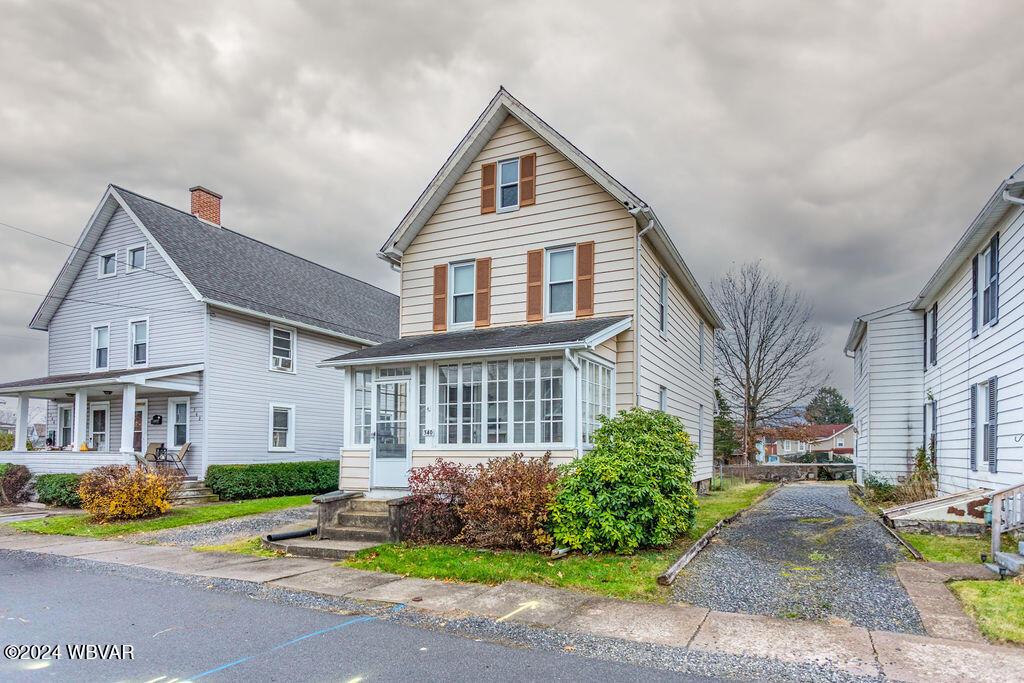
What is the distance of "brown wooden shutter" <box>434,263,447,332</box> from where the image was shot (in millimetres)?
14820

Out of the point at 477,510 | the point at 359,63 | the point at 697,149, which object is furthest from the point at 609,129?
the point at 477,510

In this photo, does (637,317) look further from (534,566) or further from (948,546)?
(948,546)

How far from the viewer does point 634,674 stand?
5.25 m

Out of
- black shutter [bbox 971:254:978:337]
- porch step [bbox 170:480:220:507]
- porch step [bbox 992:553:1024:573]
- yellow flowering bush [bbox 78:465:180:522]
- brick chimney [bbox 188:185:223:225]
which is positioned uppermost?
brick chimney [bbox 188:185:223:225]

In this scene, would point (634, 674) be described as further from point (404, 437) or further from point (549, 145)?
point (549, 145)

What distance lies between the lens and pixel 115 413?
70.7 feet

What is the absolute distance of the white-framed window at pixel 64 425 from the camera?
23.0 m

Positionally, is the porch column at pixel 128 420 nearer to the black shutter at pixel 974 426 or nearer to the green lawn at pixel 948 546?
the green lawn at pixel 948 546

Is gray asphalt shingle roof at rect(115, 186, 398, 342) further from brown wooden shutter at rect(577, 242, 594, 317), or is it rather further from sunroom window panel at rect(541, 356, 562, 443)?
sunroom window panel at rect(541, 356, 562, 443)

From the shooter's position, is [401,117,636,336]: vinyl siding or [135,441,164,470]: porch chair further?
[135,441,164,470]: porch chair

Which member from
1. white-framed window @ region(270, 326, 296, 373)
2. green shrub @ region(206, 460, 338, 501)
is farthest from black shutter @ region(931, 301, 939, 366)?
white-framed window @ region(270, 326, 296, 373)

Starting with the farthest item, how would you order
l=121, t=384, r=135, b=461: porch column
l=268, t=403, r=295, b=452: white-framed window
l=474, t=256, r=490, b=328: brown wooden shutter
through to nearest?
l=268, t=403, r=295, b=452: white-framed window, l=121, t=384, r=135, b=461: porch column, l=474, t=256, r=490, b=328: brown wooden shutter

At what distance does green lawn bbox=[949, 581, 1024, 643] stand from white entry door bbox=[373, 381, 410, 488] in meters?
9.01

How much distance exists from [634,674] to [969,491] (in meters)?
10.2
